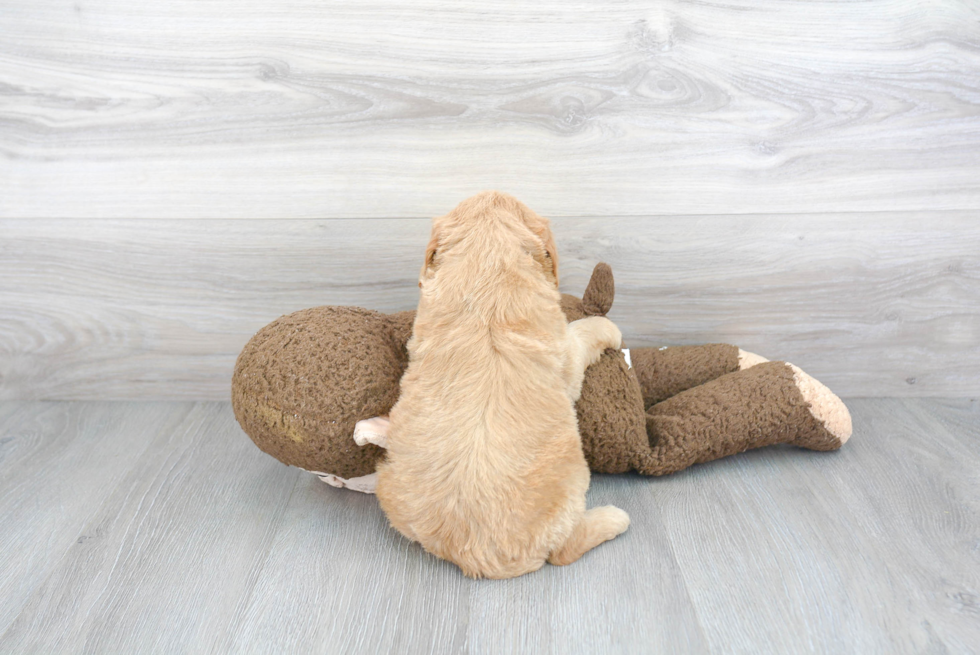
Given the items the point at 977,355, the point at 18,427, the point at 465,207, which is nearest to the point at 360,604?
the point at 465,207

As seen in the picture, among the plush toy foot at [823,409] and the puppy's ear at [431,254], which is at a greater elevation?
the puppy's ear at [431,254]

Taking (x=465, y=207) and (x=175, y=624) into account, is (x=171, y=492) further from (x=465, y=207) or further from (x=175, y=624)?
(x=465, y=207)

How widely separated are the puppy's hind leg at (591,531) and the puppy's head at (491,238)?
1.34ft

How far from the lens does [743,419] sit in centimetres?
138

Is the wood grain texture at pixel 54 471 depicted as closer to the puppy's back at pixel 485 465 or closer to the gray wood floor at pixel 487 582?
the gray wood floor at pixel 487 582

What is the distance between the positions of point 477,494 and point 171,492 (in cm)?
73

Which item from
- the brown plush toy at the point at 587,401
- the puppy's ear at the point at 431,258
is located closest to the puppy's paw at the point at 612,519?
the brown plush toy at the point at 587,401

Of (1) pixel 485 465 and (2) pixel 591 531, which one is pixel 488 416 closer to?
(1) pixel 485 465

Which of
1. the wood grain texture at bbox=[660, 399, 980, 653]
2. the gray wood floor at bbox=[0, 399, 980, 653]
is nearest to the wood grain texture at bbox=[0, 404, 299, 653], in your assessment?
the gray wood floor at bbox=[0, 399, 980, 653]

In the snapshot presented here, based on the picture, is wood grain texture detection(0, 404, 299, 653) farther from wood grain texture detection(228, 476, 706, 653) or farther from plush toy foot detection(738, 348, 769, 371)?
plush toy foot detection(738, 348, 769, 371)

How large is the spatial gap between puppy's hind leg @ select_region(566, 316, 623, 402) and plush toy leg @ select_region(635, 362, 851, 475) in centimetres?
21

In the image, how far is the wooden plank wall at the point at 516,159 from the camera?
1480mm

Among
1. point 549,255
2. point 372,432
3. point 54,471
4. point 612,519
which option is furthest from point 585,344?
point 54,471

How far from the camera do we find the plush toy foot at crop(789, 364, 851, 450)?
141cm
